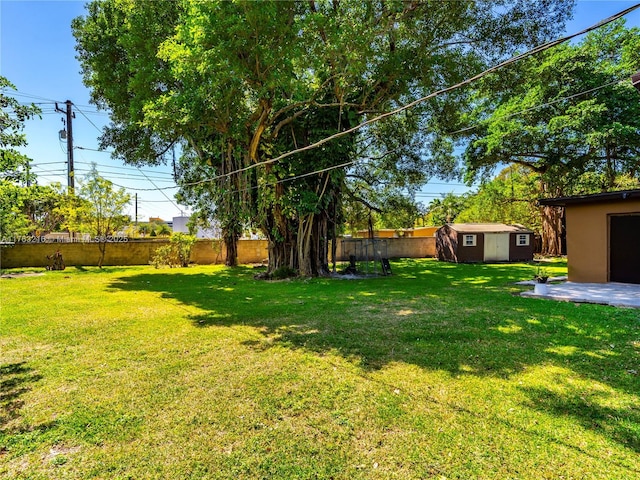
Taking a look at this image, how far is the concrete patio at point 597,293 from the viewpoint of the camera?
6887 mm

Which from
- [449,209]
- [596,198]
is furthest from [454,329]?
[449,209]

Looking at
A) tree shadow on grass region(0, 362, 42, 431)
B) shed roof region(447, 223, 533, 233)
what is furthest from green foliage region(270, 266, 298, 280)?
shed roof region(447, 223, 533, 233)

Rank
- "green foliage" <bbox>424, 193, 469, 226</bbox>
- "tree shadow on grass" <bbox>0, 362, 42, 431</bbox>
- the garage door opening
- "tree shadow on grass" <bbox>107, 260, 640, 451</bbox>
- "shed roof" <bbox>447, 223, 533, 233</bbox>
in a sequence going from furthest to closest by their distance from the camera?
"green foliage" <bbox>424, 193, 469, 226</bbox>, "shed roof" <bbox>447, 223, 533, 233</bbox>, the garage door opening, "tree shadow on grass" <bbox>107, 260, 640, 451</bbox>, "tree shadow on grass" <bbox>0, 362, 42, 431</bbox>

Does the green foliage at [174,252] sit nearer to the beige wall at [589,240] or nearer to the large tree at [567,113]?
the large tree at [567,113]

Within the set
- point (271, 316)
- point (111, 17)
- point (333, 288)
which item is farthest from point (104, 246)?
point (271, 316)

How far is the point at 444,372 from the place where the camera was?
3.71 metres

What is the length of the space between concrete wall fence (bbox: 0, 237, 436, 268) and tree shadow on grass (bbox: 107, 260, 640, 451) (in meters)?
7.58

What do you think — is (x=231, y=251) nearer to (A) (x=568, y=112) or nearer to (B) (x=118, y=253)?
(B) (x=118, y=253)

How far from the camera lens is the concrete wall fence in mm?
15312

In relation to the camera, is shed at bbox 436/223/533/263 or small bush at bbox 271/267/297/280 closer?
small bush at bbox 271/267/297/280

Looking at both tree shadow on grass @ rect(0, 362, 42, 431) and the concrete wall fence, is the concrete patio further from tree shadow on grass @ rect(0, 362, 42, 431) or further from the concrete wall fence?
tree shadow on grass @ rect(0, 362, 42, 431)

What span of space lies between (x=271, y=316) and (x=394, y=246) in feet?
55.8

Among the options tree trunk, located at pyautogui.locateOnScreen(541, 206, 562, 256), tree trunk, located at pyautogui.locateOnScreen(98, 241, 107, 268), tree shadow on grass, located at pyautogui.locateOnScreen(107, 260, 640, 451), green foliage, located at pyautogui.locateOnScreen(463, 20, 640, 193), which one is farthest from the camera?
tree trunk, located at pyautogui.locateOnScreen(541, 206, 562, 256)

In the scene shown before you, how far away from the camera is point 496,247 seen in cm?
1877
